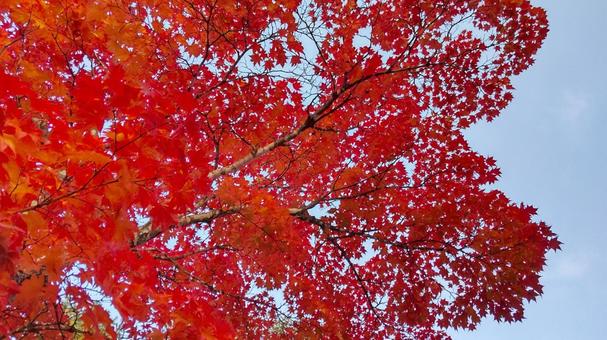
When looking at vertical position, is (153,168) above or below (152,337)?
above

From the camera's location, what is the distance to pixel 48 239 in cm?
302

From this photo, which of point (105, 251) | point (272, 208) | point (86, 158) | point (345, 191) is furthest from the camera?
point (345, 191)

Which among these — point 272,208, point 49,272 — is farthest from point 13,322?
point 272,208

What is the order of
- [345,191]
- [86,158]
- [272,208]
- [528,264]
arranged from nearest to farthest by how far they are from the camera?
[86,158]
[272,208]
[528,264]
[345,191]

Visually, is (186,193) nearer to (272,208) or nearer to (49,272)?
(49,272)

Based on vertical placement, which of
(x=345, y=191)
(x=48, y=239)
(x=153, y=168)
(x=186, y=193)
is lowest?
(x=48, y=239)

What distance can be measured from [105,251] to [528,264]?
533 centimetres

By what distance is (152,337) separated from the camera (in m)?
3.22

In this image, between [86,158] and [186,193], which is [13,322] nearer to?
[186,193]

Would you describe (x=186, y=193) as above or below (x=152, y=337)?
above

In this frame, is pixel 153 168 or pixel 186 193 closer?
pixel 153 168

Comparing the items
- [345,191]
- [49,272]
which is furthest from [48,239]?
[345,191]

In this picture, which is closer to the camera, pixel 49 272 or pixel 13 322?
pixel 49 272

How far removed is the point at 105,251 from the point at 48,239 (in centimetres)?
49
